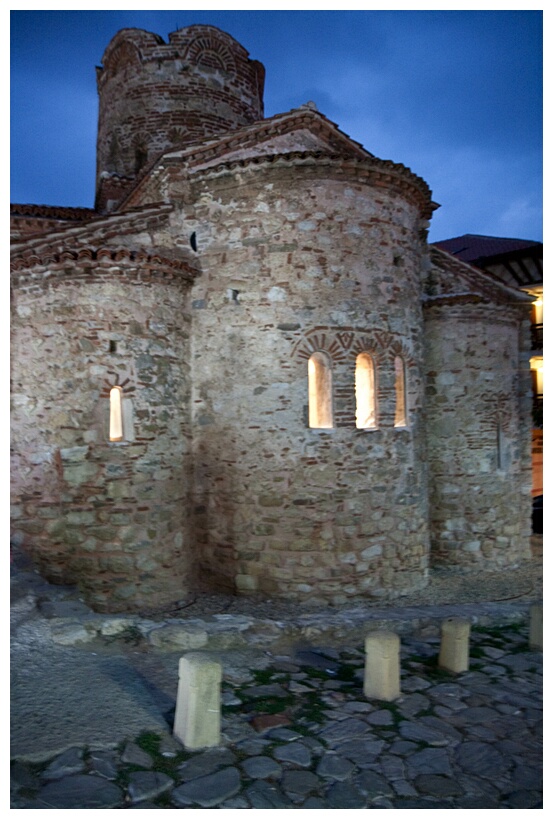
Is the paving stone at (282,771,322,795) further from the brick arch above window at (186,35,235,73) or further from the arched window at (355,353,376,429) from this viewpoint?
the brick arch above window at (186,35,235,73)

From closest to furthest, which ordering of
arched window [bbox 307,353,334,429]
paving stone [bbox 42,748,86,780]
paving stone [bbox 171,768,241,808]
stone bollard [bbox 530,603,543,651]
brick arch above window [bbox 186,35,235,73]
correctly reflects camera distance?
paving stone [bbox 171,768,241,808], paving stone [bbox 42,748,86,780], stone bollard [bbox 530,603,543,651], arched window [bbox 307,353,334,429], brick arch above window [bbox 186,35,235,73]

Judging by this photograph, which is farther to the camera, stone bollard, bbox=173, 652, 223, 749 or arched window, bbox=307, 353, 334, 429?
arched window, bbox=307, 353, 334, 429

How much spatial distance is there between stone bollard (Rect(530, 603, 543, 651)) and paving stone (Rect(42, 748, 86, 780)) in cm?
440

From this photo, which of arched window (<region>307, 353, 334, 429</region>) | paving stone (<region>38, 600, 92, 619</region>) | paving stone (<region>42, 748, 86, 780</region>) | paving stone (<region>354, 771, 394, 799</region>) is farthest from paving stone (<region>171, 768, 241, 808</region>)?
arched window (<region>307, 353, 334, 429</region>)

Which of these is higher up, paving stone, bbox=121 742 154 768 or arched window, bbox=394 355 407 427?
arched window, bbox=394 355 407 427

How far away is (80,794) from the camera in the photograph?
3318 mm

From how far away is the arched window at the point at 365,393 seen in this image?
30.7 ft

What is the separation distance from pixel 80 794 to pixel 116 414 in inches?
225

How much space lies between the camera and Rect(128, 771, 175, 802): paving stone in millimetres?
3361

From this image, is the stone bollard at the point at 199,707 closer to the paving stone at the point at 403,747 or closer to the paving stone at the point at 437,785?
the paving stone at the point at 403,747

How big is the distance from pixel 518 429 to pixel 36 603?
31.4ft

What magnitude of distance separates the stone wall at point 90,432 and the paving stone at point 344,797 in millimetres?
5307

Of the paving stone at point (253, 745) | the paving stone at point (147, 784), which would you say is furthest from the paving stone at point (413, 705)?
the paving stone at point (147, 784)
